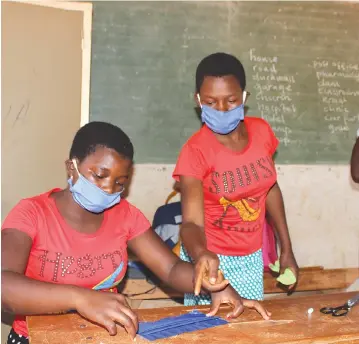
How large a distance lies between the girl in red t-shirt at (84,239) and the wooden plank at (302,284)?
1.67 meters

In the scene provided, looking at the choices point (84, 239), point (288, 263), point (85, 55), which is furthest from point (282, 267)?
point (85, 55)

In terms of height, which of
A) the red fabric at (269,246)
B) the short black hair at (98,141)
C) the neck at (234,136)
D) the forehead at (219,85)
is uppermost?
the forehead at (219,85)

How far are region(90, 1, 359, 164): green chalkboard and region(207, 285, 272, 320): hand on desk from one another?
209 centimetres

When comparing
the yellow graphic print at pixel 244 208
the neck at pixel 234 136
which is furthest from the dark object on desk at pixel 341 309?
the neck at pixel 234 136

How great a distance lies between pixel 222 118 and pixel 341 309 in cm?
100

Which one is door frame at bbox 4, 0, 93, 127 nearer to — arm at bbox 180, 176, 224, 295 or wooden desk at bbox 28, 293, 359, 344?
arm at bbox 180, 176, 224, 295

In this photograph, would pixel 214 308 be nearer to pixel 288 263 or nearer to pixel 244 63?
pixel 288 263

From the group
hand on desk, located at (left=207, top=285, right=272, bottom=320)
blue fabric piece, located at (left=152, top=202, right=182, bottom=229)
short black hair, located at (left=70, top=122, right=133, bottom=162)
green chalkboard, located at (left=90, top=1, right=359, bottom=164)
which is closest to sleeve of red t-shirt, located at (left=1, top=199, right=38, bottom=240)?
short black hair, located at (left=70, top=122, right=133, bottom=162)

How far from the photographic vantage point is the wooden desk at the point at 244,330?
1988 millimetres

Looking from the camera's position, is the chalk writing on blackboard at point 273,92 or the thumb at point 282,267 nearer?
the thumb at point 282,267

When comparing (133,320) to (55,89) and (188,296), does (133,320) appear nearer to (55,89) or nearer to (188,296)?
(188,296)

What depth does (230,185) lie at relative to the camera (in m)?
2.78

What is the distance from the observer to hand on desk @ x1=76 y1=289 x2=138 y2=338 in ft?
6.40

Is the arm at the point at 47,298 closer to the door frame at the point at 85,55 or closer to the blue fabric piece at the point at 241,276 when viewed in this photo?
the blue fabric piece at the point at 241,276
